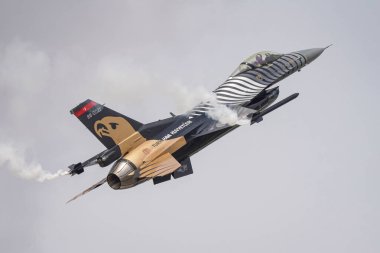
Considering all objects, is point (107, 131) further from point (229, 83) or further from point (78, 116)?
point (229, 83)

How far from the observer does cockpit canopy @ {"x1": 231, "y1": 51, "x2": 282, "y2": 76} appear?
53.4 m

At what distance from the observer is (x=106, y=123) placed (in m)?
44.4

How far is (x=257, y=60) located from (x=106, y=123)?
13.0 m

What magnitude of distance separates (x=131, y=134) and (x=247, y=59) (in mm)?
12455

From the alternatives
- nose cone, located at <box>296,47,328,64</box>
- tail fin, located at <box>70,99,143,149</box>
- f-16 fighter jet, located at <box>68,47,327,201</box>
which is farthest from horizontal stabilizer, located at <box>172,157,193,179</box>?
nose cone, located at <box>296,47,328,64</box>

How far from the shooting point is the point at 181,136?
45125mm

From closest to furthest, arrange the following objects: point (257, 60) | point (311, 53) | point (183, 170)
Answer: point (183, 170), point (257, 60), point (311, 53)

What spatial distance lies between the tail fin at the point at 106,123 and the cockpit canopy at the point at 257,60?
1119cm

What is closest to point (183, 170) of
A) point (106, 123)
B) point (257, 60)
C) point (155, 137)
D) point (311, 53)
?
point (155, 137)

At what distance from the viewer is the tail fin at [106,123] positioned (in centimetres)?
4425

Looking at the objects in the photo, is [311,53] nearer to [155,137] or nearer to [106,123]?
[155,137]

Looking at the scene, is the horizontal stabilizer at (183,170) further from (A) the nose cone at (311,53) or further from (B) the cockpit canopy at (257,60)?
(A) the nose cone at (311,53)

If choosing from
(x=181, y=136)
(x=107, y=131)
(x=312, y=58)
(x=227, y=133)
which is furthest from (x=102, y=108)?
(x=312, y=58)

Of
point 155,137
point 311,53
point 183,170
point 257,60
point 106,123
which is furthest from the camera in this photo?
point 311,53
